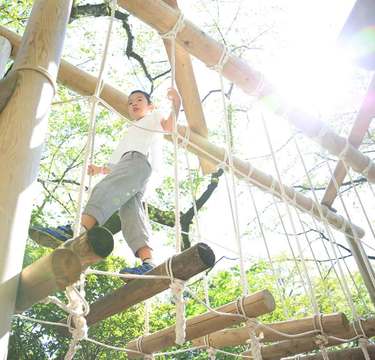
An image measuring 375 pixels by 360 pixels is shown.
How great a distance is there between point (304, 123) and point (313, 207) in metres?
0.80

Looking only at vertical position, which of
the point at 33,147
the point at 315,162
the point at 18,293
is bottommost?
the point at 18,293

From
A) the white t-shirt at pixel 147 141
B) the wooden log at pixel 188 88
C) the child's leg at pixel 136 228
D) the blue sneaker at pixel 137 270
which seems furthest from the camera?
the wooden log at pixel 188 88

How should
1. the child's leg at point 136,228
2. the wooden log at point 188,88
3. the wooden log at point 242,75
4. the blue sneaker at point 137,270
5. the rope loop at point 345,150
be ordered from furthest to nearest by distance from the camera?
the rope loop at point 345,150 → the wooden log at point 188,88 → the wooden log at point 242,75 → the child's leg at point 136,228 → the blue sneaker at point 137,270

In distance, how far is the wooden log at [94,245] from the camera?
0.82m

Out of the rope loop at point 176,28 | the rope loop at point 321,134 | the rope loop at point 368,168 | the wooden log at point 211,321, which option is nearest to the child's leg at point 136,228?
the wooden log at point 211,321

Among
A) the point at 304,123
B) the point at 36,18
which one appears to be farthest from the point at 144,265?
the point at 304,123

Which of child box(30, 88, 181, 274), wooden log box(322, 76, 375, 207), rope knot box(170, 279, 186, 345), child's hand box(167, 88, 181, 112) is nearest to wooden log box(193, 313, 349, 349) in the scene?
rope knot box(170, 279, 186, 345)

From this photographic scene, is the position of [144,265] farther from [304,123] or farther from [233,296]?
[233,296]

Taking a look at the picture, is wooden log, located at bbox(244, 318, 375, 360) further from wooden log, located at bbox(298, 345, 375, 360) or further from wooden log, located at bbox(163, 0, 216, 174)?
wooden log, located at bbox(163, 0, 216, 174)

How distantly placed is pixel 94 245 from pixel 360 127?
A: 2.53m

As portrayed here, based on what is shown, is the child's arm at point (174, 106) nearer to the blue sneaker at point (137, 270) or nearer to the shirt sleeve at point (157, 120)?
the shirt sleeve at point (157, 120)

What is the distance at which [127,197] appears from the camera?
160 centimetres

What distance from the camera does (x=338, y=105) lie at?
609 centimetres

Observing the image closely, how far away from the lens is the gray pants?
1439 mm
